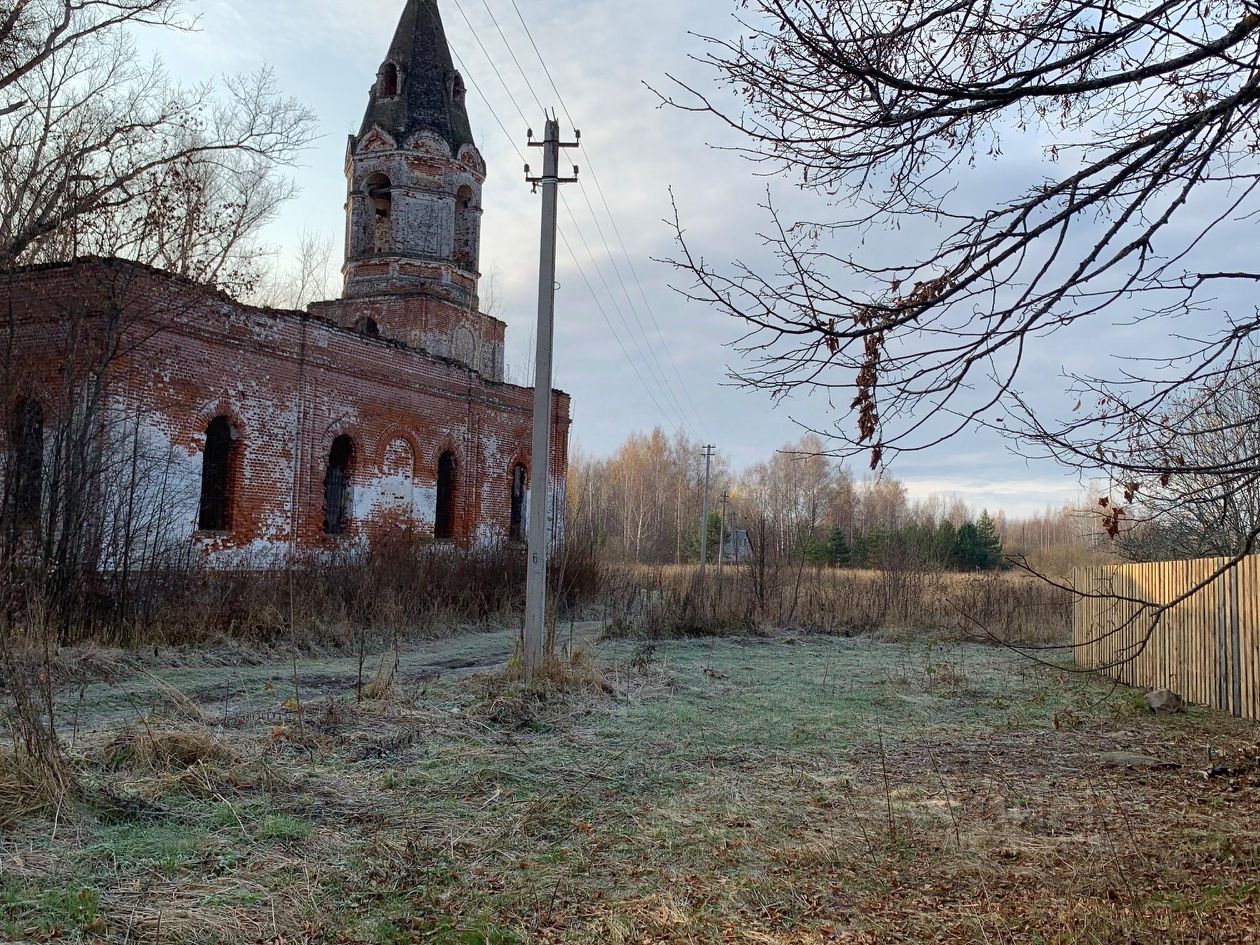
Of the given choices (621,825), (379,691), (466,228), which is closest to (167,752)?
(379,691)

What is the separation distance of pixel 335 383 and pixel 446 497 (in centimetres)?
470

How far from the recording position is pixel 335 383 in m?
16.7

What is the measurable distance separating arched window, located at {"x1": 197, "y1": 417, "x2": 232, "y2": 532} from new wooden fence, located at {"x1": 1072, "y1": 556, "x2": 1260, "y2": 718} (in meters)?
12.4

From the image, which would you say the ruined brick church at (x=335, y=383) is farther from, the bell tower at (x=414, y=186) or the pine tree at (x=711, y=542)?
the pine tree at (x=711, y=542)

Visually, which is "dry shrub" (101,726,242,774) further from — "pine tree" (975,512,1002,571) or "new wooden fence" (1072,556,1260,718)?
"pine tree" (975,512,1002,571)

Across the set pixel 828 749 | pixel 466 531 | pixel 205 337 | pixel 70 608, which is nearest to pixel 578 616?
pixel 466 531

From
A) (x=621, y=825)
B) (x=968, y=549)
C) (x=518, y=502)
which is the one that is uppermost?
(x=518, y=502)

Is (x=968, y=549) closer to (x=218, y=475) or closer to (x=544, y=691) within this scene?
(x=218, y=475)

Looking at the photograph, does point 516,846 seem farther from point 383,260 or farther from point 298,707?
point 383,260

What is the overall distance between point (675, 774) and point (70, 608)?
7934 millimetres

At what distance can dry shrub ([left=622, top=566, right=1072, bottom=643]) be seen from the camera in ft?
51.2

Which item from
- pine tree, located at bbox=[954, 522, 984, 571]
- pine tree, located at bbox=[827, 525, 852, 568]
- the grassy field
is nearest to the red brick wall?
the grassy field

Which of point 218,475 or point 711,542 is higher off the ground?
point 218,475

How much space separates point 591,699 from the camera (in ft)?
27.3
